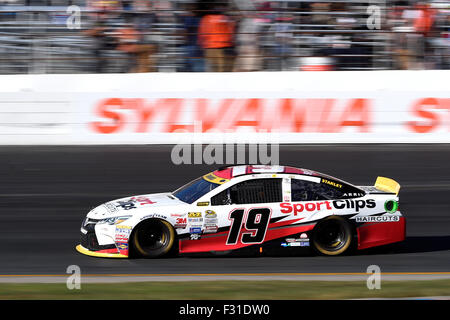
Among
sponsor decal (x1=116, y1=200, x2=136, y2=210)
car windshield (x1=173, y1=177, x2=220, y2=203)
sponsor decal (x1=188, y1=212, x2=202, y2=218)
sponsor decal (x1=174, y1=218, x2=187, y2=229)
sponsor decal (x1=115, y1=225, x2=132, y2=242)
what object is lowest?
sponsor decal (x1=115, y1=225, x2=132, y2=242)

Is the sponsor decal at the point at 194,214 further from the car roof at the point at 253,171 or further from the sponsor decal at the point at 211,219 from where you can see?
the car roof at the point at 253,171

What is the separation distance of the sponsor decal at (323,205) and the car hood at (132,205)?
4.24 ft

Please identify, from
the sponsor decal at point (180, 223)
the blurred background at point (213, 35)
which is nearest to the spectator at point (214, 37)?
the blurred background at point (213, 35)

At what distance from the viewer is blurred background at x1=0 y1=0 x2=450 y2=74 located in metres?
16.7

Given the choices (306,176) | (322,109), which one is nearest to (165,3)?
(322,109)

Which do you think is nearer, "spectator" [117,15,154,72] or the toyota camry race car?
the toyota camry race car

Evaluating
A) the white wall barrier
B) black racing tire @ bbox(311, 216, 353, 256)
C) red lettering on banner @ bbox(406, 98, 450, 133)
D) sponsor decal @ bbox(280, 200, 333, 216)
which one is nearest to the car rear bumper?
black racing tire @ bbox(311, 216, 353, 256)

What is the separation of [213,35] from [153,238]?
878cm

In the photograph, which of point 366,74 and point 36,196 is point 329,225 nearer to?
point 36,196

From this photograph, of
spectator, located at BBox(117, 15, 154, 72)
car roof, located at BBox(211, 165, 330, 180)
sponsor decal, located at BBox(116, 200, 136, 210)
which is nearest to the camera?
sponsor decal, located at BBox(116, 200, 136, 210)

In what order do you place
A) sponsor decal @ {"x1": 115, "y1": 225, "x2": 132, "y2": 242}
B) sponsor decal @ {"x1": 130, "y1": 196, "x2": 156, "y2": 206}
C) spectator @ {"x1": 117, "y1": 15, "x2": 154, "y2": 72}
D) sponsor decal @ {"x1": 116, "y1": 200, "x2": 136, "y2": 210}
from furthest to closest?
spectator @ {"x1": 117, "y1": 15, "x2": 154, "y2": 72} < sponsor decal @ {"x1": 130, "y1": 196, "x2": 156, "y2": 206} < sponsor decal @ {"x1": 116, "y1": 200, "x2": 136, "y2": 210} < sponsor decal @ {"x1": 115, "y1": 225, "x2": 132, "y2": 242}

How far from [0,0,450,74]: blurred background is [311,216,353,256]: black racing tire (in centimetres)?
827

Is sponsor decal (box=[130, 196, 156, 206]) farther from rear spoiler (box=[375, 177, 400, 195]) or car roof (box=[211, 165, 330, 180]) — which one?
rear spoiler (box=[375, 177, 400, 195])

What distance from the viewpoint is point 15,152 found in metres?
15.8
